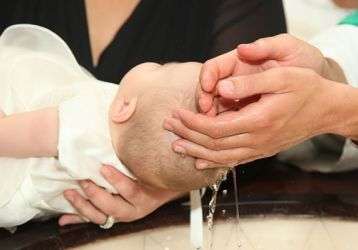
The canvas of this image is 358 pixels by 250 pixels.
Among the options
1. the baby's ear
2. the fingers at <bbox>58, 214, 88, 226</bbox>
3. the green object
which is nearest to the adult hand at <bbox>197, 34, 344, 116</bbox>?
the baby's ear

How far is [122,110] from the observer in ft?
3.12

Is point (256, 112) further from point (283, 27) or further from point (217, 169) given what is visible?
point (283, 27)

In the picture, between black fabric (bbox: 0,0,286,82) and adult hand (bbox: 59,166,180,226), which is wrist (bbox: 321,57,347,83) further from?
adult hand (bbox: 59,166,180,226)

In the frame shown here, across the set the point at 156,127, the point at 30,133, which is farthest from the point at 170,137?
the point at 30,133

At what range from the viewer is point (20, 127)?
38.1 inches

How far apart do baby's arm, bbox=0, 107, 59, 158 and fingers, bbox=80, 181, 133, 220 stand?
0.09m

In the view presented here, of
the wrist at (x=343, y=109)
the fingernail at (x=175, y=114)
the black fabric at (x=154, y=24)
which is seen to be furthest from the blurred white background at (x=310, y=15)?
the fingernail at (x=175, y=114)

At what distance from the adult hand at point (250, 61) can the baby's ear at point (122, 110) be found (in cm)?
12

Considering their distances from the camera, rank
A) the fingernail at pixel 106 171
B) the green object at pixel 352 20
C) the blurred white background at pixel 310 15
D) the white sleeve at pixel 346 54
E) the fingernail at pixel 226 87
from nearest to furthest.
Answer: the fingernail at pixel 226 87 → the fingernail at pixel 106 171 → the white sleeve at pixel 346 54 → the green object at pixel 352 20 → the blurred white background at pixel 310 15

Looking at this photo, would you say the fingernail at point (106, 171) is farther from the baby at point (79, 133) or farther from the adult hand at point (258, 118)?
the adult hand at point (258, 118)

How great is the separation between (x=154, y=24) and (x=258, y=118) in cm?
53

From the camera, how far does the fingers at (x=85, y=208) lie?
1.04 m

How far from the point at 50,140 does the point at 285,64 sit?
374 millimetres

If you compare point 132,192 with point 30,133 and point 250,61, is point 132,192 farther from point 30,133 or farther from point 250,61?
point 250,61
